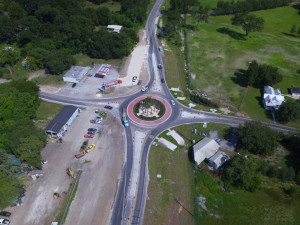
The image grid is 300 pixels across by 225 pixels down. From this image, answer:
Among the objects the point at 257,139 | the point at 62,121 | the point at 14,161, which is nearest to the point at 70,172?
the point at 14,161

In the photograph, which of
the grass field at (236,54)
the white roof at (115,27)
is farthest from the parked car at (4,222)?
the white roof at (115,27)

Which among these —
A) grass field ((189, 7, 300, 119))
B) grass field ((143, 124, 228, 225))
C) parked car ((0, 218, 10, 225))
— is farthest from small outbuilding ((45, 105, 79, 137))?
grass field ((189, 7, 300, 119))

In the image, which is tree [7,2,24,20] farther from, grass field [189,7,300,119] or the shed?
grass field [189,7,300,119]

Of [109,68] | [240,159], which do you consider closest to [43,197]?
[240,159]

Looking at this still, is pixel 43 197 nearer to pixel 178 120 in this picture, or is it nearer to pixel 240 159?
pixel 178 120

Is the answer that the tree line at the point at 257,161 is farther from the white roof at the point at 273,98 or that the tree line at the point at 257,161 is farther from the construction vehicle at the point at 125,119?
the construction vehicle at the point at 125,119
